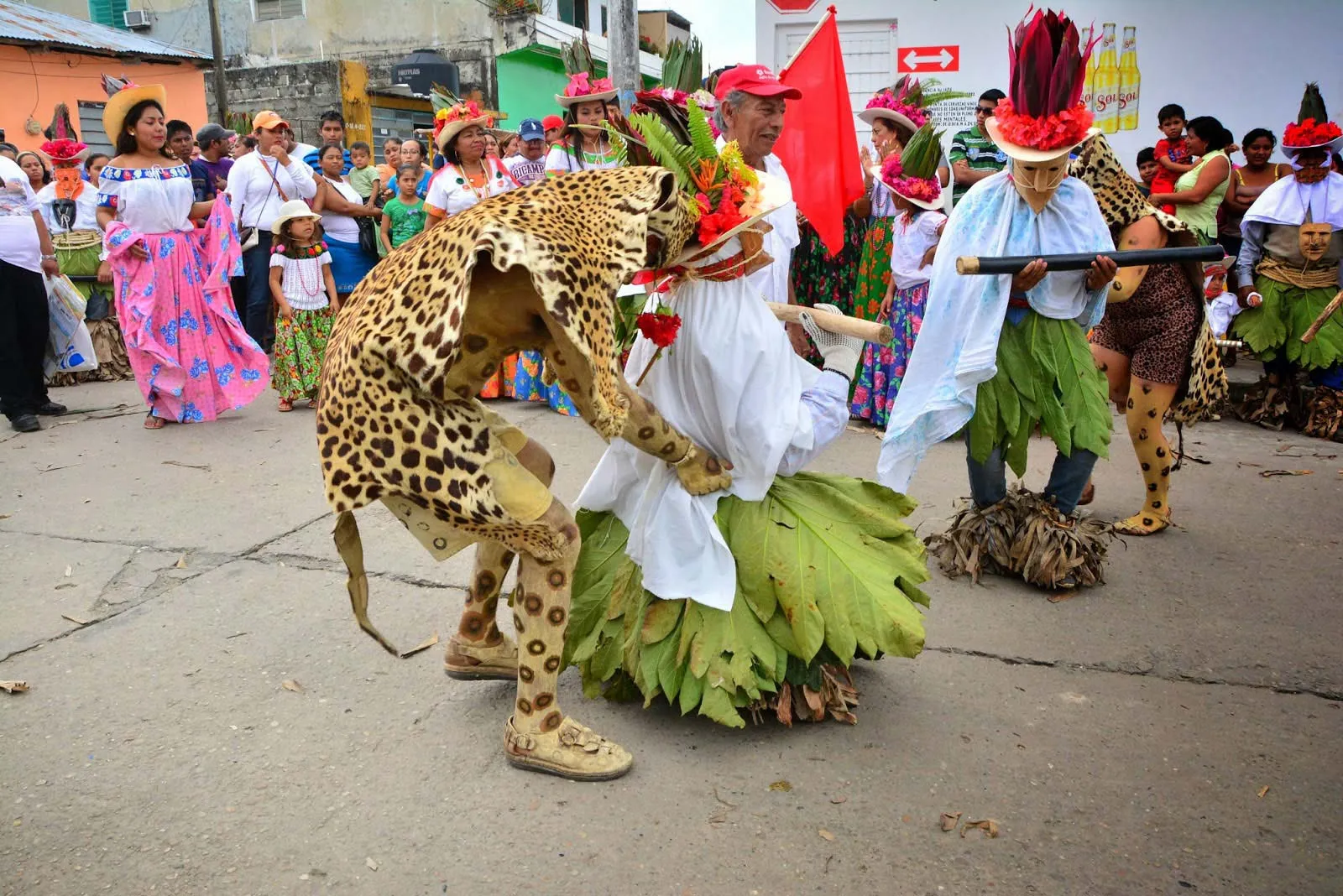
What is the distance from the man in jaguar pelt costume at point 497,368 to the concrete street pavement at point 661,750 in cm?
37

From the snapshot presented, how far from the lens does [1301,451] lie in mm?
6395

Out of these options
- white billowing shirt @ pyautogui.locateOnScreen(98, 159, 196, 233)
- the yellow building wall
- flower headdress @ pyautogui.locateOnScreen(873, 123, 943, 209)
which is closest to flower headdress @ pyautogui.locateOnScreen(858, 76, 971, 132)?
flower headdress @ pyautogui.locateOnScreen(873, 123, 943, 209)

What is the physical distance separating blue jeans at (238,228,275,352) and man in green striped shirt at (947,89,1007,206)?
603 cm

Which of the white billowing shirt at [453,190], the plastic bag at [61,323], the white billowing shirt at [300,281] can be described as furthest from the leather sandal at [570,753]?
the plastic bag at [61,323]

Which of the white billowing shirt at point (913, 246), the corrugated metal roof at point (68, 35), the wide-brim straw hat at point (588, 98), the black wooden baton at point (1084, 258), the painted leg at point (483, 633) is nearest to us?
the painted leg at point (483, 633)

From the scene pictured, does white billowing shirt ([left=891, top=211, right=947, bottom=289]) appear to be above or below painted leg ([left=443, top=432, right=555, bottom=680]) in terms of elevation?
above

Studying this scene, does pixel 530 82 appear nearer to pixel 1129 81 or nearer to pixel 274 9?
pixel 274 9

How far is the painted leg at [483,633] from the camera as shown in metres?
3.15

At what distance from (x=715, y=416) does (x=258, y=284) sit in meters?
7.53

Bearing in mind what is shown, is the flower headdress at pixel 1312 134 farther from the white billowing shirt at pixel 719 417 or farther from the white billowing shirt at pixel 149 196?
the white billowing shirt at pixel 149 196

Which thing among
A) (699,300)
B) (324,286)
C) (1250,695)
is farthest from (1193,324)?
(324,286)

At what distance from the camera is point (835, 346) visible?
318 centimetres

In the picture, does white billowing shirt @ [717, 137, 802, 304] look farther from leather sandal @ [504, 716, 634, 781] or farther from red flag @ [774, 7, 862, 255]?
leather sandal @ [504, 716, 634, 781]

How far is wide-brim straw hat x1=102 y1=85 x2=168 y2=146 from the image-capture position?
6.60m
